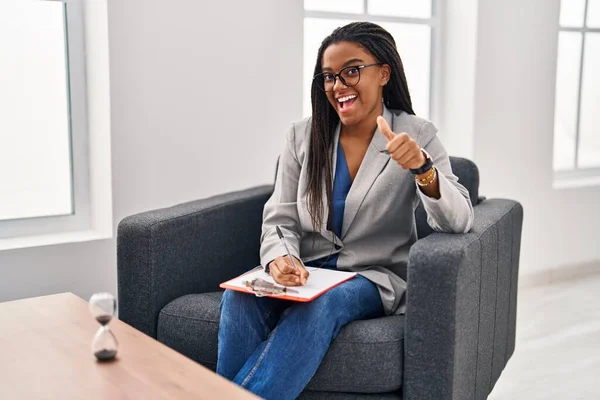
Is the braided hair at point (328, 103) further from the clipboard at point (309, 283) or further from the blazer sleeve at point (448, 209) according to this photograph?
the blazer sleeve at point (448, 209)

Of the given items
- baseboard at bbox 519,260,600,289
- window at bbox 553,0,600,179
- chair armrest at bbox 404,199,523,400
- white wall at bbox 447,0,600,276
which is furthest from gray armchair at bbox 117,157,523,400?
window at bbox 553,0,600,179

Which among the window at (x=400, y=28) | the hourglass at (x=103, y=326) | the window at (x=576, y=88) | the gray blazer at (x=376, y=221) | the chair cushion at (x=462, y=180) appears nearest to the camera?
the hourglass at (x=103, y=326)

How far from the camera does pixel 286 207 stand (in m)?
2.04

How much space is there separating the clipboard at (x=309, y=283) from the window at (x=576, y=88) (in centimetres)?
255

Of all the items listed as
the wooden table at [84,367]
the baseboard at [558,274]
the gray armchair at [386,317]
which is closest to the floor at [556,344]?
the baseboard at [558,274]

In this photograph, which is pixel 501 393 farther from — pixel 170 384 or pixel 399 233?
pixel 170 384

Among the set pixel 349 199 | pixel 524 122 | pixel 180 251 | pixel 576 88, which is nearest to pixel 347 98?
pixel 349 199

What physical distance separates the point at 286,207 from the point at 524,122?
6.64ft

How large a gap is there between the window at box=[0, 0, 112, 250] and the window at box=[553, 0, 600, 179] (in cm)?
261

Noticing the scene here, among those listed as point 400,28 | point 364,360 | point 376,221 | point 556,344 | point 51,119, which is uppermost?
point 400,28

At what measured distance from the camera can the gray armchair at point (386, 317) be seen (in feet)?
5.29

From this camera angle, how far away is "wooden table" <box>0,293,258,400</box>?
1162mm

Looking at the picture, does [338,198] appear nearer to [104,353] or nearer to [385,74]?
[385,74]

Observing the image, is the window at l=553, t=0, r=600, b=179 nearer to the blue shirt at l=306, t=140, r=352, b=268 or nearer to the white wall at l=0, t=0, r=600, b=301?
the white wall at l=0, t=0, r=600, b=301
